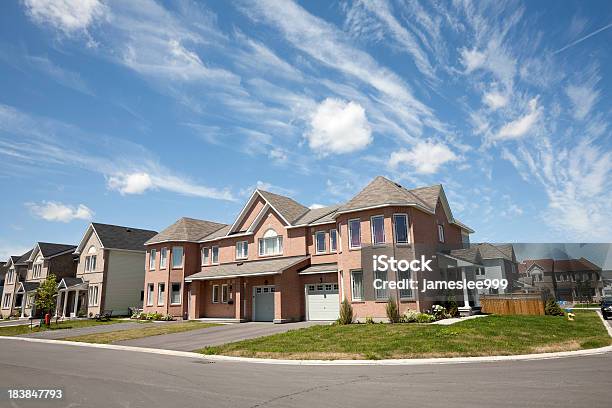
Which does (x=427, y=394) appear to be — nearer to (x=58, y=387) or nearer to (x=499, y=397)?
(x=499, y=397)

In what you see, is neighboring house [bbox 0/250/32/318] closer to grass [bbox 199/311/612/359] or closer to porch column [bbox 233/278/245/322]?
porch column [bbox 233/278/245/322]

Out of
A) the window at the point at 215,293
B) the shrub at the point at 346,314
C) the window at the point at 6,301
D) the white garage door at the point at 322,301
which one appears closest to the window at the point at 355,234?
the white garage door at the point at 322,301

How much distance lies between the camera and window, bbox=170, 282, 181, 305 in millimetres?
37875

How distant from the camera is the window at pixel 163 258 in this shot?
3925 cm

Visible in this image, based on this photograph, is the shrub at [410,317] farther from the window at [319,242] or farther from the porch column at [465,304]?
the window at [319,242]

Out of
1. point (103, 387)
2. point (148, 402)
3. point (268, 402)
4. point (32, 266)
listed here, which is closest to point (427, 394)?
point (268, 402)

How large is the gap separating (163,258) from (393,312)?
80.5 ft

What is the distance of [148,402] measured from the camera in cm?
866

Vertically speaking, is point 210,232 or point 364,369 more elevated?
point 210,232

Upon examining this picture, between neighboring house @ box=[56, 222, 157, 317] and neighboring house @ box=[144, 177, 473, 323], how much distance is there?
19.4 ft

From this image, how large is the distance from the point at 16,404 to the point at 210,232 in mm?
33738

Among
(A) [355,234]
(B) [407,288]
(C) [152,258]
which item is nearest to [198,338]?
(A) [355,234]

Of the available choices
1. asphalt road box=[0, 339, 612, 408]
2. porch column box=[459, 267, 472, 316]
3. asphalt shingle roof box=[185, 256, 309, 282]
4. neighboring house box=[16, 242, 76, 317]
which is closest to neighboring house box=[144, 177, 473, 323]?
asphalt shingle roof box=[185, 256, 309, 282]

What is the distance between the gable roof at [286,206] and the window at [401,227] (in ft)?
30.6
